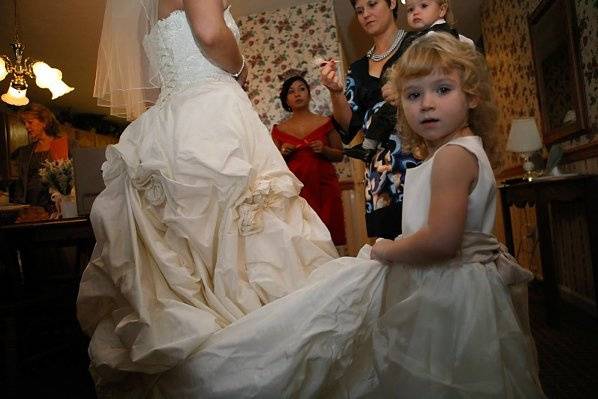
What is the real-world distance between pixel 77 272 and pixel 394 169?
235cm

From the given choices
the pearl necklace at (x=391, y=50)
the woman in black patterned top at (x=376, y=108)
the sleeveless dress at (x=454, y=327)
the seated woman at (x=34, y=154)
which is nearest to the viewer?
the sleeveless dress at (x=454, y=327)

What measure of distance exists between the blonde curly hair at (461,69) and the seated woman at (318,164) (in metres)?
1.61

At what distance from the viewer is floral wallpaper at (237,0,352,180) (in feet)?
12.1

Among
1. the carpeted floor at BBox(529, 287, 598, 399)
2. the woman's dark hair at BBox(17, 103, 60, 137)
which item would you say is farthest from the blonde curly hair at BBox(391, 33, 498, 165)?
the woman's dark hair at BBox(17, 103, 60, 137)

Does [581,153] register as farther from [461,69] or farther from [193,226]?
[193,226]

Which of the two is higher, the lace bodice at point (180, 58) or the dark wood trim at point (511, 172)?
the lace bodice at point (180, 58)

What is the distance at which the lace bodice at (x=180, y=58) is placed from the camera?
1.55 m

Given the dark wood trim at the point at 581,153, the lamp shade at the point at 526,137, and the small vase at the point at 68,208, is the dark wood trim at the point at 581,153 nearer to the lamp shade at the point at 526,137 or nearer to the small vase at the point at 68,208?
the lamp shade at the point at 526,137

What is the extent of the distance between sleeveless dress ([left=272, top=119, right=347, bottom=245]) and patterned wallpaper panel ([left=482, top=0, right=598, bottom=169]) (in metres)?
1.04

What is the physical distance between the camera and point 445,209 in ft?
2.91

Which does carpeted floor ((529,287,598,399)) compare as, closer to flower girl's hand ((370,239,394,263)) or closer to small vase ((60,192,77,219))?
flower girl's hand ((370,239,394,263))

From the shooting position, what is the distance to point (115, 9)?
1.83 m

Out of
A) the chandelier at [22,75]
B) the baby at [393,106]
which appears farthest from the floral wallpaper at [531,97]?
the chandelier at [22,75]

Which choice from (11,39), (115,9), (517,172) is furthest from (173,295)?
(11,39)
